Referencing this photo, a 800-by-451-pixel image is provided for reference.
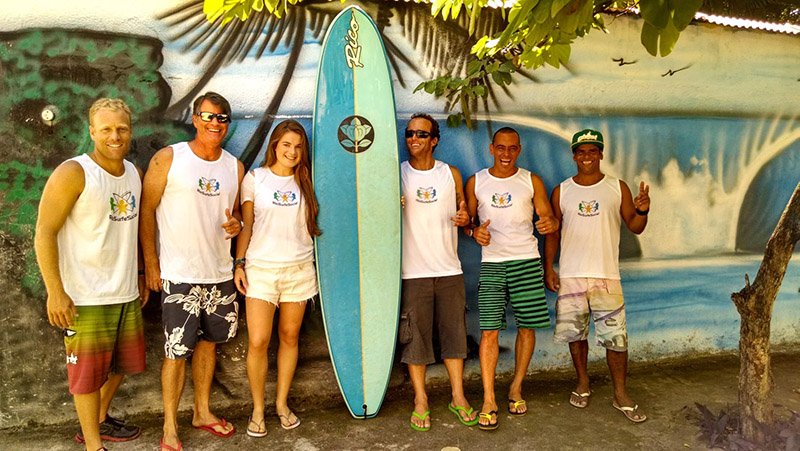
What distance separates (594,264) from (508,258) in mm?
511

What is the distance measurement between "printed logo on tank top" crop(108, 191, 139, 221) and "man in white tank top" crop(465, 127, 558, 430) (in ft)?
→ 5.82

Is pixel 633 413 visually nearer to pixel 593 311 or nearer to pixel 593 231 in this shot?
pixel 593 311

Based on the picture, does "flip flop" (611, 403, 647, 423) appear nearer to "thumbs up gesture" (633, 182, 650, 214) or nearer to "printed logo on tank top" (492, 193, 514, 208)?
"thumbs up gesture" (633, 182, 650, 214)

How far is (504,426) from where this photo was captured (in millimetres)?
2936

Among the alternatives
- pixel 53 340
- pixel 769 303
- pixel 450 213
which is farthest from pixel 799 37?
pixel 53 340

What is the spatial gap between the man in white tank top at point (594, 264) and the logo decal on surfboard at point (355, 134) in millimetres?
1235

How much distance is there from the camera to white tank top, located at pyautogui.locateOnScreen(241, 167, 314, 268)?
279 cm

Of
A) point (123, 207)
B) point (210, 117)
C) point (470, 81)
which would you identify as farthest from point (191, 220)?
point (470, 81)

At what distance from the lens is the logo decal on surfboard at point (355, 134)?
3119 mm

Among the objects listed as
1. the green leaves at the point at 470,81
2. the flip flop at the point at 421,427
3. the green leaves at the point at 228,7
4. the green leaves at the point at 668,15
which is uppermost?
the green leaves at the point at 228,7

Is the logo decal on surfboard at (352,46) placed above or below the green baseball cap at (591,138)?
above

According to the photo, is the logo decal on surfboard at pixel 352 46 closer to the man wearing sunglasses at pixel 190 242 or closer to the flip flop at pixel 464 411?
the man wearing sunglasses at pixel 190 242

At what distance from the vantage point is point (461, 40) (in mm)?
3406

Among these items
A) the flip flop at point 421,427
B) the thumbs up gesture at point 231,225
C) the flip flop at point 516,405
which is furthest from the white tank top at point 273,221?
→ the flip flop at point 516,405
